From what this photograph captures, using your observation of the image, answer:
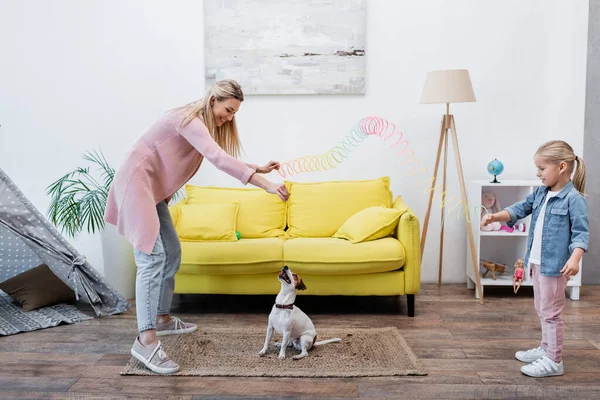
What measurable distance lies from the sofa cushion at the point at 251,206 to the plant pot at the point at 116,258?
52 cm

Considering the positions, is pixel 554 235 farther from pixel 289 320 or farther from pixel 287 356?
pixel 287 356

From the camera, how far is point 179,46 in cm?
406

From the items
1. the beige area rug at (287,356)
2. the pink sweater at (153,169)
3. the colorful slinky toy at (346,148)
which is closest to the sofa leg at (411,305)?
the beige area rug at (287,356)

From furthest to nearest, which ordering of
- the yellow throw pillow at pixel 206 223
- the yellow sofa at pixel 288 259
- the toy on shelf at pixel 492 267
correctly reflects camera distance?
the toy on shelf at pixel 492 267 < the yellow throw pillow at pixel 206 223 < the yellow sofa at pixel 288 259

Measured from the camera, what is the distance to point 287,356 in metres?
2.67

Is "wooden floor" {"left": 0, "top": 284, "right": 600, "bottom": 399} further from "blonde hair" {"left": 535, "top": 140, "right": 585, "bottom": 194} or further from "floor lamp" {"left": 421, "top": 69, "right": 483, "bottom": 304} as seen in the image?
"blonde hair" {"left": 535, "top": 140, "right": 585, "bottom": 194}

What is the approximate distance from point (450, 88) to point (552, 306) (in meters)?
1.65

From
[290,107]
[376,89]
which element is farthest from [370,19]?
[290,107]

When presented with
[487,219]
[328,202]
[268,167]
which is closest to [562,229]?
[487,219]

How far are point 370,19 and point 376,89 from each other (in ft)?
1.55

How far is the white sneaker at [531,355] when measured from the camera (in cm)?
258

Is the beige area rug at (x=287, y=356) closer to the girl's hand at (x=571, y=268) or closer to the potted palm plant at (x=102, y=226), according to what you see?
the girl's hand at (x=571, y=268)

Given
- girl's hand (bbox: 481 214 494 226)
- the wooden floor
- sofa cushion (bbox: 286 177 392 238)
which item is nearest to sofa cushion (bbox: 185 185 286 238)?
sofa cushion (bbox: 286 177 392 238)

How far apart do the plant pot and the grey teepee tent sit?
22 centimetres
